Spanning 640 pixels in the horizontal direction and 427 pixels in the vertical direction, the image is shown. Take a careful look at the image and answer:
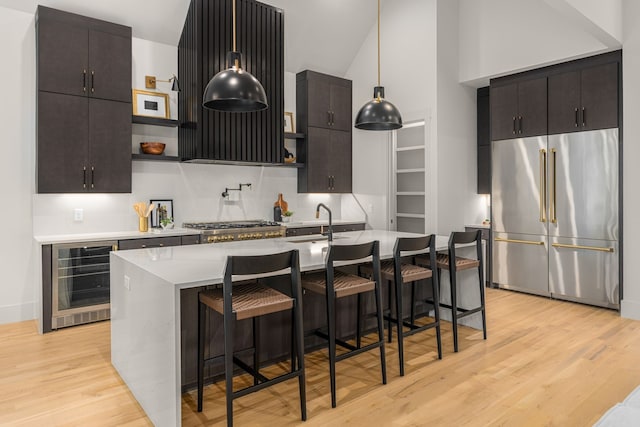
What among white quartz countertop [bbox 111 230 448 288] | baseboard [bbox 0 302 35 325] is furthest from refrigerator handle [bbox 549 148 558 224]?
baseboard [bbox 0 302 35 325]

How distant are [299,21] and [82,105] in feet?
9.61

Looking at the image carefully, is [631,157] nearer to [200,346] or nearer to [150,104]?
[200,346]

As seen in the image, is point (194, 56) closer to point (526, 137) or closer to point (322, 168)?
point (322, 168)

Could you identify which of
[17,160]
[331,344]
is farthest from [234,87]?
[17,160]

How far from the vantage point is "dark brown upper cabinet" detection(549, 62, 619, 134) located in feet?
14.8

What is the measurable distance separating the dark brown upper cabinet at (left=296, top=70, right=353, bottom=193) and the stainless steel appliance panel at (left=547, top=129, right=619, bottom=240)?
8.96 ft

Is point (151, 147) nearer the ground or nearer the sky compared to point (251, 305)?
nearer the sky

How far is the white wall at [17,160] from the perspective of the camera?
416 cm

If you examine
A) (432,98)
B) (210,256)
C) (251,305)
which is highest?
(432,98)

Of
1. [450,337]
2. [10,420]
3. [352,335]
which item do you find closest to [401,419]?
[352,335]

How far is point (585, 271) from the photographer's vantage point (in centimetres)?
473

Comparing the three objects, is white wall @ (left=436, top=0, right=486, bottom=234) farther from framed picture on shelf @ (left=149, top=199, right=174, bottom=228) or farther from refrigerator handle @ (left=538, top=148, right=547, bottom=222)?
framed picture on shelf @ (left=149, top=199, right=174, bottom=228)

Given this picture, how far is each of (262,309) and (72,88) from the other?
324cm

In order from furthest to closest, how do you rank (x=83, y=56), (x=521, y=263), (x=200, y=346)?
(x=521, y=263) < (x=83, y=56) < (x=200, y=346)
